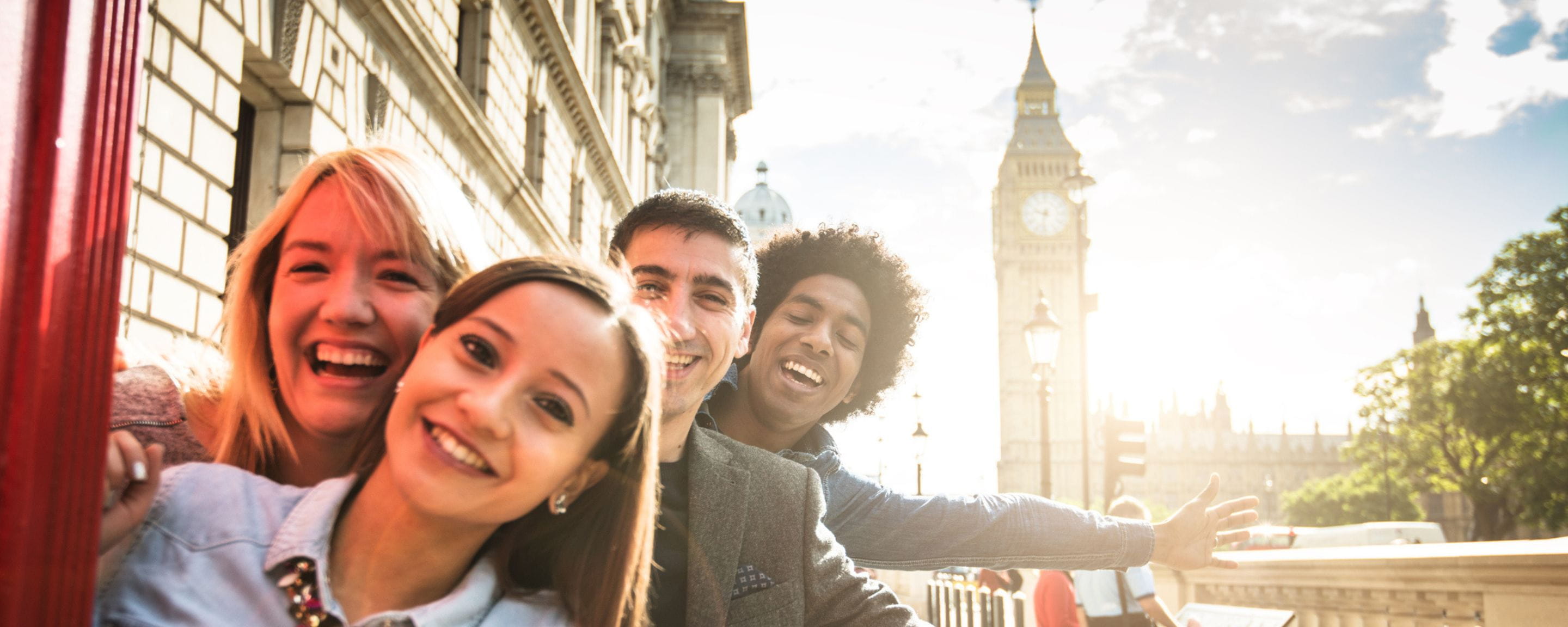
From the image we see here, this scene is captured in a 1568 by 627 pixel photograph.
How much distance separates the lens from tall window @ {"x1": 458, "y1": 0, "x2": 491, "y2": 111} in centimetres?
1111

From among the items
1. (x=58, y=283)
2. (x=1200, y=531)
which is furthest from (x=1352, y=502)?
(x=58, y=283)

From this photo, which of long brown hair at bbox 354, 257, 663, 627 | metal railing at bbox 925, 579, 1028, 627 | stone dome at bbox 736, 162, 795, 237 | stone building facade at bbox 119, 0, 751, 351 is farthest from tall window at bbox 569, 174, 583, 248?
stone dome at bbox 736, 162, 795, 237

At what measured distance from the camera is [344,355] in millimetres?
1712

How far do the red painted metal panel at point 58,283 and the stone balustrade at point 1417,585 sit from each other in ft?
15.1

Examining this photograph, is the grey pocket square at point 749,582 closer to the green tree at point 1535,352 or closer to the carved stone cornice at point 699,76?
the carved stone cornice at point 699,76

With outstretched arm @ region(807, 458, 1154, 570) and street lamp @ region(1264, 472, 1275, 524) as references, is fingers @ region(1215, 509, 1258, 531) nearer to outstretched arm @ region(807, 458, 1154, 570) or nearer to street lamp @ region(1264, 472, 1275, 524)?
outstretched arm @ region(807, 458, 1154, 570)

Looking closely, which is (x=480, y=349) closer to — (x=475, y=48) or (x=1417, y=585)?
(x=1417, y=585)

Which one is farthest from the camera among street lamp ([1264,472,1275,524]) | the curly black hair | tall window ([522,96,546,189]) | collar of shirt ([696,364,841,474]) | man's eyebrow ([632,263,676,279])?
street lamp ([1264,472,1275,524])

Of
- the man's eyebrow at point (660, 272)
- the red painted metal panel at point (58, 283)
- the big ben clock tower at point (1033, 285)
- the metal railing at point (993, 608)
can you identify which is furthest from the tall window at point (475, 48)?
the big ben clock tower at point (1033, 285)

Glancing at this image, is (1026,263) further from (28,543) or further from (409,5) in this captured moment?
(28,543)

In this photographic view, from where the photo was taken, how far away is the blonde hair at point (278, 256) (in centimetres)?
173

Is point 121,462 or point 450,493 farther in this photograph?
point 450,493

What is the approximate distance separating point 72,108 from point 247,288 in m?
0.92

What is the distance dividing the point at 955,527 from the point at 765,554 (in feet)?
3.78
